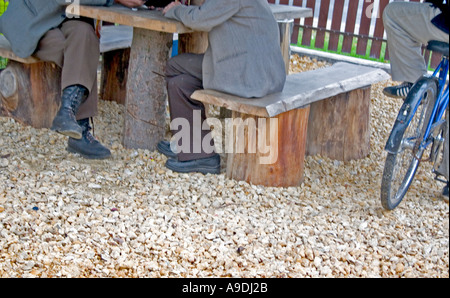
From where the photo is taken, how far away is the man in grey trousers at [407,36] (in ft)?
13.4

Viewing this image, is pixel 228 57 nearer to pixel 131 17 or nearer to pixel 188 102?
pixel 188 102

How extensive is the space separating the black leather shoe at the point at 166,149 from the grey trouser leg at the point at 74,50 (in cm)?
61

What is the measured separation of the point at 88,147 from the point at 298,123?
1.39 metres

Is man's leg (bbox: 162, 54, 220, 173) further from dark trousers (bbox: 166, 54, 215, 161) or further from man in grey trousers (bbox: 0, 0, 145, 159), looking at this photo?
man in grey trousers (bbox: 0, 0, 145, 159)

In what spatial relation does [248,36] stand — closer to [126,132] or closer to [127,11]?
[127,11]

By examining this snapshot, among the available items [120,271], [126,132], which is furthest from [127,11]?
[120,271]

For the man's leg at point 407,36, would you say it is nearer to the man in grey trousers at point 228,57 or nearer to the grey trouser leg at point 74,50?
the man in grey trousers at point 228,57

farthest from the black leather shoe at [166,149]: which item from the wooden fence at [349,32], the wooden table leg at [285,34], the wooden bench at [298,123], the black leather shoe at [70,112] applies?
the wooden fence at [349,32]

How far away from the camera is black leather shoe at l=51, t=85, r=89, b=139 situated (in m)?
3.89

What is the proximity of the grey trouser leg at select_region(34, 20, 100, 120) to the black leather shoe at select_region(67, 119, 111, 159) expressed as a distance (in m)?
0.33

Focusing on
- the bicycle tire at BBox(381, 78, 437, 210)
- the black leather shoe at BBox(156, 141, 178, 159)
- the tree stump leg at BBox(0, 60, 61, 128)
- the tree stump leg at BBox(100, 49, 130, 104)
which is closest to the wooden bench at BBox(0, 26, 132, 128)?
the tree stump leg at BBox(0, 60, 61, 128)

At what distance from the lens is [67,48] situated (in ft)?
13.3

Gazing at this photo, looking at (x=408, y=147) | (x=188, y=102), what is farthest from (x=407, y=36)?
(x=188, y=102)

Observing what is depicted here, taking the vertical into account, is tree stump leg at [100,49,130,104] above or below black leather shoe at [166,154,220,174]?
above
